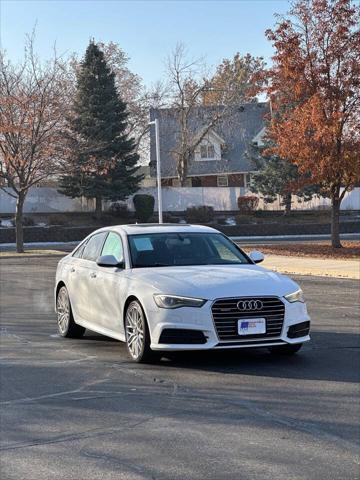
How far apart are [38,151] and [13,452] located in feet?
Answer: 94.7

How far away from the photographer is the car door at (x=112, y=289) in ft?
29.6

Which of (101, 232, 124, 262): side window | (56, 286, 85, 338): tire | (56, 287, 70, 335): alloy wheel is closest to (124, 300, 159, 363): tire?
(101, 232, 124, 262): side window

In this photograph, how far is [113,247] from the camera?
→ 32.3ft

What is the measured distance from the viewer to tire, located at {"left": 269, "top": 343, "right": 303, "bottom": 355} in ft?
28.8

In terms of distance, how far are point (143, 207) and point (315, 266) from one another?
1064 inches

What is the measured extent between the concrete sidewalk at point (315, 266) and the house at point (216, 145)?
32761mm

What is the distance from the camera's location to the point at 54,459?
17.6ft

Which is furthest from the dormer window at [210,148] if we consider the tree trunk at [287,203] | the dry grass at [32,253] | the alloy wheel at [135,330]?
the alloy wheel at [135,330]


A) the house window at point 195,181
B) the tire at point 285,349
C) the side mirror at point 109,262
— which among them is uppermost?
the house window at point 195,181

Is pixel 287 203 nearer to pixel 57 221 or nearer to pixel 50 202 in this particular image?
pixel 57 221

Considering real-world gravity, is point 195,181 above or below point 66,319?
above

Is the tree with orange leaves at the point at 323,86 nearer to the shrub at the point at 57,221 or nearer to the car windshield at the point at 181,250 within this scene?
the car windshield at the point at 181,250

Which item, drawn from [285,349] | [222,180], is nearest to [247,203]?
[222,180]

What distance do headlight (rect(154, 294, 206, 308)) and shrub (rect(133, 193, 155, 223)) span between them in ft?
132
